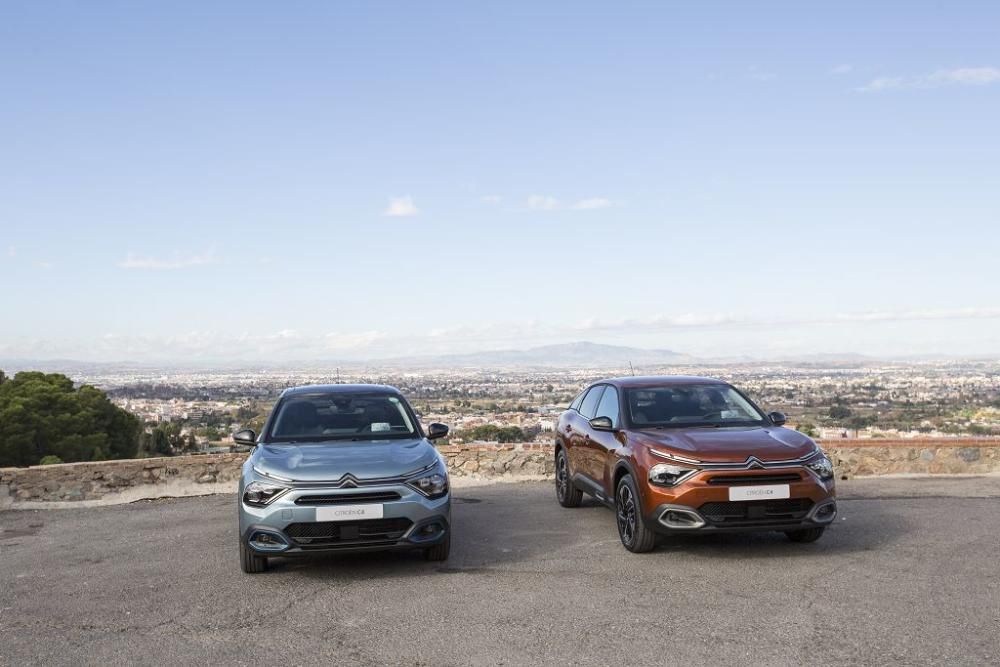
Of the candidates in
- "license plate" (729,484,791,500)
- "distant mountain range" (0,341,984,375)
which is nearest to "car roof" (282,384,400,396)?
"license plate" (729,484,791,500)

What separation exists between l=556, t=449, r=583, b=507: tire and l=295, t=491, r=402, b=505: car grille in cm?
375

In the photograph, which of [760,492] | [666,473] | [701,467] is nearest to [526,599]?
[666,473]

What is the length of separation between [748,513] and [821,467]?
84 cm

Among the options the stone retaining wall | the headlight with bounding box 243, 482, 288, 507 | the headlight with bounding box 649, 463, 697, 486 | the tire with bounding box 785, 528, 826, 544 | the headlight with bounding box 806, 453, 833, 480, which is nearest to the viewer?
the headlight with bounding box 243, 482, 288, 507

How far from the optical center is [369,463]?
7.29m

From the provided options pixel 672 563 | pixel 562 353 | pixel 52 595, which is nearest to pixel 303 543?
pixel 52 595

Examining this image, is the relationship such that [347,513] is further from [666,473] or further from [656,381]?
[656,381]

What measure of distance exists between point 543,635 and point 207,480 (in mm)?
8809

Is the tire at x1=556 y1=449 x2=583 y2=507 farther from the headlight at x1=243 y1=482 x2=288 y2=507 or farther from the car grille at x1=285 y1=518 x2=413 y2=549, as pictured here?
the headlight at x1=243 y1=482 x2=288 y2=507

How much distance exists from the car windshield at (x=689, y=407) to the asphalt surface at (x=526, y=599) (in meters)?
1.14

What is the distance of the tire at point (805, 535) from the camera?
8.23 metres

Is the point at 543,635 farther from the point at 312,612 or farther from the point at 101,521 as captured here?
the point at 101,521

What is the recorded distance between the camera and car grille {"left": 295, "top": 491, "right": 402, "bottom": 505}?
700 cm

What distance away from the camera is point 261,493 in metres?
7.12
